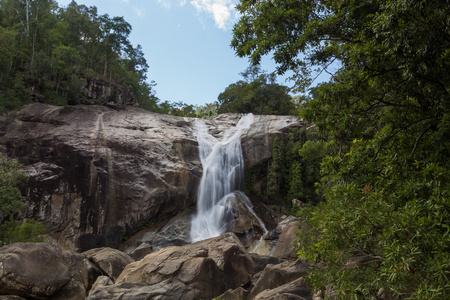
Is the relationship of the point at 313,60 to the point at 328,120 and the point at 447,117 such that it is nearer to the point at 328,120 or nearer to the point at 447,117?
the point at 328,120

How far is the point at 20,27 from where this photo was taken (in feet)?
88.0

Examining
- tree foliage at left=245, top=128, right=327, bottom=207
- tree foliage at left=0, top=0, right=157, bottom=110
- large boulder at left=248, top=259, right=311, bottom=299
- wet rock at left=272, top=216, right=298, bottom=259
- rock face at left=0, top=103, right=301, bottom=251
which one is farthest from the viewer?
tree foliage at left=245, top=128, right=327, bottom=207

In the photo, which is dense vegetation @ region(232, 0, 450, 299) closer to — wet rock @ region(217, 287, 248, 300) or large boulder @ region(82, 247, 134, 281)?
wet rock @ region(217, 287, 248, 300)

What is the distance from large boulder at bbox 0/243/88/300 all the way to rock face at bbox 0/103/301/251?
9181 mm

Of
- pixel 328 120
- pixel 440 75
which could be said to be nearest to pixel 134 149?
pixel 328 120

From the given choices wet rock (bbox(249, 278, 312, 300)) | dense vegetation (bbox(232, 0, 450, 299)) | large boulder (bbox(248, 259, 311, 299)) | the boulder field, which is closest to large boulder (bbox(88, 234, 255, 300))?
the boulder field

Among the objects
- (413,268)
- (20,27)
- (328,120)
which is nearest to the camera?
(413,268)

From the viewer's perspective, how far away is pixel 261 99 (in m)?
36.5

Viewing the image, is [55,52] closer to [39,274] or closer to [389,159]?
[39,274]

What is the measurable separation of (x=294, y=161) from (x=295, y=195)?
3051 millimetres

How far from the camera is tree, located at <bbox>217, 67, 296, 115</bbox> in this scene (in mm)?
35406

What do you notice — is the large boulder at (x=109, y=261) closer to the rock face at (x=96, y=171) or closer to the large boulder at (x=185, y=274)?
the large boulder at (x=185, y=274)

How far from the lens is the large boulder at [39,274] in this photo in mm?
8859

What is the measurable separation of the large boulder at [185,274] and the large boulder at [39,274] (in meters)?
1.45
